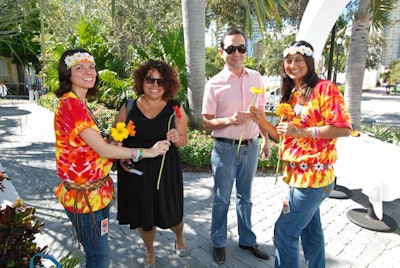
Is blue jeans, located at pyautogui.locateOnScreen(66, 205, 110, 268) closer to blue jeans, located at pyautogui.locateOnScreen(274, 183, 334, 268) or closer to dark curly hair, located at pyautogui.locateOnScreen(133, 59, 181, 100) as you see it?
dark curly hair, located at pyautogui.locateOnScreen(133, 59, 181, 100)

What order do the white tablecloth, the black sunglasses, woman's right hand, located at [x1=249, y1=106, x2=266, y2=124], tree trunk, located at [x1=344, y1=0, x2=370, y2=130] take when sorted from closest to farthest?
woman's right hand, located at [x1=249, y1=106, x2=266, y2=124] < the black sunglasses < the white tablecloth < tree trunk, located at [x1=344, y1=0, x2=370, y2=130]

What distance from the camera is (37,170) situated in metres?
6.26

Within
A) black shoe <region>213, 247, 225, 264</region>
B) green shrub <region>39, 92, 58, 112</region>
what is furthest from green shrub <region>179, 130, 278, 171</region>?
green shrub <region>39, 92, 58, 112</region>

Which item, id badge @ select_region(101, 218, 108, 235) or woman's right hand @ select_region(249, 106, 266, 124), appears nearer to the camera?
Result: id badge @ select_region(101, 218, 108, 235)

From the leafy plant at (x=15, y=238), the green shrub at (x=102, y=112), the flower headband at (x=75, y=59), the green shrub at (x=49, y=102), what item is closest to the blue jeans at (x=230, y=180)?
the flower headband at (x=75, y=59)

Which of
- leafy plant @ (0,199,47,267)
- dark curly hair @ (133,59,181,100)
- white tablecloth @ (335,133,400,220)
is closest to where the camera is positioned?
leafy plant @ (0,199,47,267)

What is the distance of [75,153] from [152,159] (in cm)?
70

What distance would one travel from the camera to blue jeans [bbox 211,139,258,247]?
2.87m

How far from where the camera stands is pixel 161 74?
254 cm

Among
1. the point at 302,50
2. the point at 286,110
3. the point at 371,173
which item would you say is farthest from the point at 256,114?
the point at 371,173

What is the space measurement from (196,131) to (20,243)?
5.16 m

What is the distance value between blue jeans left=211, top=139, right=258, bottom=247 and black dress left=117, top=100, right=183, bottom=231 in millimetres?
417

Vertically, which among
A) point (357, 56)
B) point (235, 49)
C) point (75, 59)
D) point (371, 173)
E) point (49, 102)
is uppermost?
point (357, 56)

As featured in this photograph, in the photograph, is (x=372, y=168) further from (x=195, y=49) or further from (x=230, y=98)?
(x=195, y=49)
